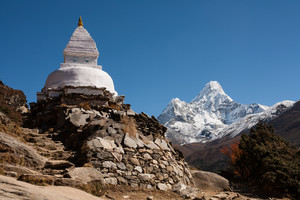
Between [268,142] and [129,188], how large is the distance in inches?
449

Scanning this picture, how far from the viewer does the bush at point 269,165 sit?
13102 millimetres

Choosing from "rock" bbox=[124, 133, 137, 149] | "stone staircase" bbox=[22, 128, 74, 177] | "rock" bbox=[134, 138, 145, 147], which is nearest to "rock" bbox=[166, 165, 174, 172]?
"rock" bbox=[134, 138, 145, 147]

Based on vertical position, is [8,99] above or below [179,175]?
above

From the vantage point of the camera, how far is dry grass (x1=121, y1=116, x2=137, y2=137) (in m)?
11.2

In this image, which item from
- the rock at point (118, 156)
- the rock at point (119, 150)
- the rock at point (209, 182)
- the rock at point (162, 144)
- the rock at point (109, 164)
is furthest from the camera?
the rock at point (209, 182)

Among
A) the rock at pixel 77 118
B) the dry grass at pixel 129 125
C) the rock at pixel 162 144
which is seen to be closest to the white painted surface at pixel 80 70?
the rock at pixel 77 118

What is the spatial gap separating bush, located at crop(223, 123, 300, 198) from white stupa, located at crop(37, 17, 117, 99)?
32.2ft

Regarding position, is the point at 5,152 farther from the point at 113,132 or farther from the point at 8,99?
the point at 8,99

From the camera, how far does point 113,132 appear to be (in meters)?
10.8

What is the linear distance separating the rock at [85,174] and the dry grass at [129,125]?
125 inches

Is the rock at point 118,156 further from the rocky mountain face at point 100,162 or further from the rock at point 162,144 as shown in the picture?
the rock at point 162,144

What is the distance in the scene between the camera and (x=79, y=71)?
69.4ft

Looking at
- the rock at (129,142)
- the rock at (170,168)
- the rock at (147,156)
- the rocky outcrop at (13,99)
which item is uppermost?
the rocky outcrop at (13,99)

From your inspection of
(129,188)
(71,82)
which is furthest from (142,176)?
(71,82)
